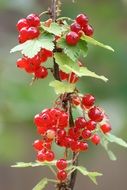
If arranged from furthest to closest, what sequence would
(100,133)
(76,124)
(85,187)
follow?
(85,187) → (100,133) → (76,124)

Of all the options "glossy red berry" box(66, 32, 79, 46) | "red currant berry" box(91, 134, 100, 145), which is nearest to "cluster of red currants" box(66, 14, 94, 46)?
"glossy red berry" box(66, 32, 79, 46)

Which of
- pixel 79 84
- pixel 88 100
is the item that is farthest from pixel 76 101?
pixel 79 84

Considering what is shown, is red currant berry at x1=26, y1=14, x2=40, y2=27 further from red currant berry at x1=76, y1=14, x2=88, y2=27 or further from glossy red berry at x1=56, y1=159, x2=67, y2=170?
glossy red berry at x1=56, y1=159, x2=67, y2=170

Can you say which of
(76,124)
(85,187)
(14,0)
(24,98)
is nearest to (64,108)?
(76,124)

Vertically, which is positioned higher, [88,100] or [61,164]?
[88,100]

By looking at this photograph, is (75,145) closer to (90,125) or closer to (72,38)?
(90,125)

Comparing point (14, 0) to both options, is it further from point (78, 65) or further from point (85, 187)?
point (85, 187)

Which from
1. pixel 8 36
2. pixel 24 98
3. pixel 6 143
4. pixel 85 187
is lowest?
pixel 85 187
